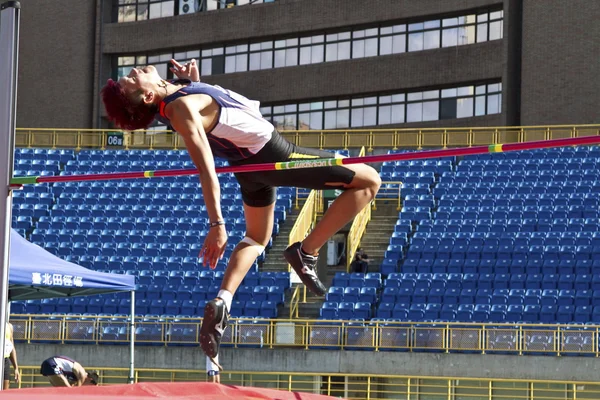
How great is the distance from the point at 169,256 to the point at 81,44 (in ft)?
58.7

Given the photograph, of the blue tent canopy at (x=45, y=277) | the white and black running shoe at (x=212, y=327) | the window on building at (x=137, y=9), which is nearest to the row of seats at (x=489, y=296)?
the blue tent canopy at (x=45, y=277)

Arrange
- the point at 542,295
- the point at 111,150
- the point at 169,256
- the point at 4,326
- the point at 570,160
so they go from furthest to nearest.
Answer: the point at 111,150, the point at 570,160, the point at 169,256, the point at 542,295, the point at 4,326

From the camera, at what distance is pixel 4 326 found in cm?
648

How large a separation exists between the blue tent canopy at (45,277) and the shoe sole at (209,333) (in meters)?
5.16

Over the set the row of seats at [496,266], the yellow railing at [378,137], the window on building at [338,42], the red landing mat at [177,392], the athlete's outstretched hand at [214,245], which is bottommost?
the red landing mat at [177,392]

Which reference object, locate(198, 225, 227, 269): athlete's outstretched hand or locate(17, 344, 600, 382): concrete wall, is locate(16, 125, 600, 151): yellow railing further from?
locate(198, 225, 227, 269): athlete's outstretched hand

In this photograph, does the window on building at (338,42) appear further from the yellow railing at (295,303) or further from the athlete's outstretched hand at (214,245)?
the athlete's outstretched hand at (214,245)

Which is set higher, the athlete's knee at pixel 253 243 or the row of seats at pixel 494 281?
A: the athlete's knee at pixel 253 243

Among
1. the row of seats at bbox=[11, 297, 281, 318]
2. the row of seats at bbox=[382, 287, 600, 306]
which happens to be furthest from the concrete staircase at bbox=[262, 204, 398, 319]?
the row of seats at bbox=[382, 287, 600, 306]

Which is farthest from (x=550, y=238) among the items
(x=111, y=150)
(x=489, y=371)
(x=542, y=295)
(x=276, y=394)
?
(x=276, y=394)

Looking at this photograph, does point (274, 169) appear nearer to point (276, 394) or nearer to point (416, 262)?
point (276, 394)

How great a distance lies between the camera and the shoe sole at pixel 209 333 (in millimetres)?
5879

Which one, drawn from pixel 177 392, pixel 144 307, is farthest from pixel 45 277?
pixel 144 307

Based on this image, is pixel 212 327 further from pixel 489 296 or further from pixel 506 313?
pixel 489 296
